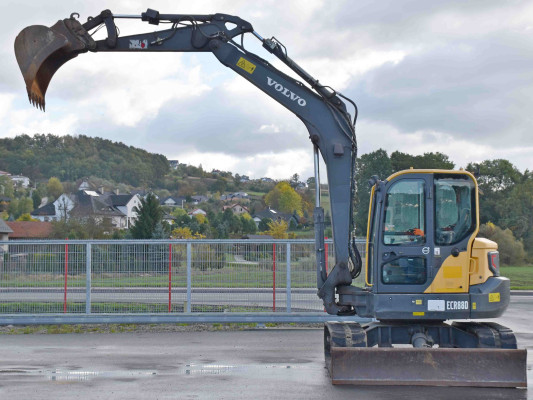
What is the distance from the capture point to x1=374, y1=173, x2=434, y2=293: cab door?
10594mm

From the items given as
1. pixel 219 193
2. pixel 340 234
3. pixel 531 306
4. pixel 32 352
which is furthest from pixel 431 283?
pixel 219 193

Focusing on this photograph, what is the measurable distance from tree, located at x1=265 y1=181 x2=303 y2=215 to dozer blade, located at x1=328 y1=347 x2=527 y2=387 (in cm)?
5677

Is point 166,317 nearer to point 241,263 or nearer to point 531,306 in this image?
point 241,263

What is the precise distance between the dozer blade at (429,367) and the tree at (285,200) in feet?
186

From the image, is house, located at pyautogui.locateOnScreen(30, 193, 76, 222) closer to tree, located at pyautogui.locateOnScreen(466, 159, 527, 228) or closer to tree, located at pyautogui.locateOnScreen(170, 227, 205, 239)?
tree, located at pyautogui.locateOnScreen(170, 227, 205, 239)

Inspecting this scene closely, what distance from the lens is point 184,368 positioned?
11508 millimetres

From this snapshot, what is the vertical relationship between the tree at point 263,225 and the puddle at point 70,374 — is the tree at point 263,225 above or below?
above

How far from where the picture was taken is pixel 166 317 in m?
16.6

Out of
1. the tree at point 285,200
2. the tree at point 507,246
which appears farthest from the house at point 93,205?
the tree at point 507,246

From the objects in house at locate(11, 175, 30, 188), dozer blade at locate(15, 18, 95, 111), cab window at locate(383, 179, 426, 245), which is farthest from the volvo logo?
house at locate(11, 175, 30, 188)

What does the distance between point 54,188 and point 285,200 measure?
50.8 metres

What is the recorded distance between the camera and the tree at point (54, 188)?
11575 cm

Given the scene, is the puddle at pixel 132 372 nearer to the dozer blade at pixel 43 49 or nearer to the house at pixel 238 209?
the dozer blade at pixel 43 49

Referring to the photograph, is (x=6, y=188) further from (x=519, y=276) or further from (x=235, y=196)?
(x=519, y=276)
